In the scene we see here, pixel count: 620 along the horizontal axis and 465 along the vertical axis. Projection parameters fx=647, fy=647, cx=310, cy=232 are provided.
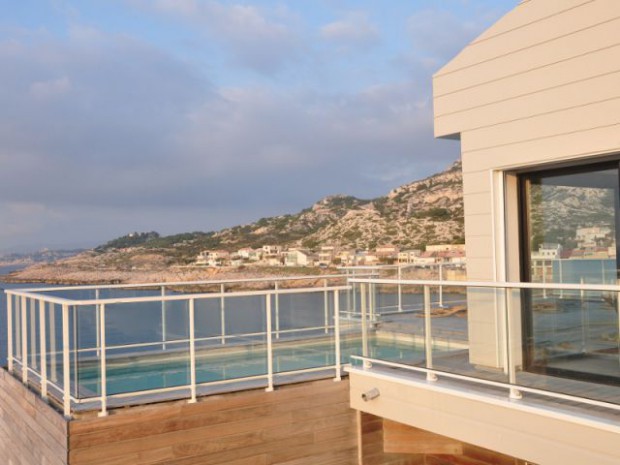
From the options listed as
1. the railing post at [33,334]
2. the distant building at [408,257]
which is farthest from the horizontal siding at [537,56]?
the distant building at [408,257]

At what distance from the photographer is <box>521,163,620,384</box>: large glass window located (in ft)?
14.6

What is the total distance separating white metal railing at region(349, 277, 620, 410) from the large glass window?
18 millimetres

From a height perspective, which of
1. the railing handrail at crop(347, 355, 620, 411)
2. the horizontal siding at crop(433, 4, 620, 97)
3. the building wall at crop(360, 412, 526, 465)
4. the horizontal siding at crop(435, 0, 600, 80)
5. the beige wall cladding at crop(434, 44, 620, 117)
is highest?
the horizontal siding at crop(435, 0, 600, 80)

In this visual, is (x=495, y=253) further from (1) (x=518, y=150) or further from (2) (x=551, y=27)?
(2) (x=551, y=27)

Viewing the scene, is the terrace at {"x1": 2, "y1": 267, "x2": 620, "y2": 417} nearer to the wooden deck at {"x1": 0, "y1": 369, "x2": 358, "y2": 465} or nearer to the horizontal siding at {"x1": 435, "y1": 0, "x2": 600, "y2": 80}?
the wooden deck at {"x1": 0, "y1": 369, "x2": 358, "y2": 465}

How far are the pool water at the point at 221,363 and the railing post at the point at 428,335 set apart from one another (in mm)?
85

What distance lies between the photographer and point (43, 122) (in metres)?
31.5

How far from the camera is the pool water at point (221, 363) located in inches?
226

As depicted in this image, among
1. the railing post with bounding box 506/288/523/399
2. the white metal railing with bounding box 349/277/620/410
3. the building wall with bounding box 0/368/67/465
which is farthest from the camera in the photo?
the building wall with bounding box 0/368/67/465

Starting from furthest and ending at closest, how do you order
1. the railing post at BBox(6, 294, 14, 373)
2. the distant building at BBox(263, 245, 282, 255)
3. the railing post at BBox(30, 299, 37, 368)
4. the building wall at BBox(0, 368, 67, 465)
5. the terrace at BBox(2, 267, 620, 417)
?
1. the distant building at BBox(263, 245, 282, 255)
2. the railing post at BBox(6, 294, 14, 373)
3. the railing post at BBox(30, 299, 37, 368)
4. the building wall at BBox(0, 368, 67, 465)
5. the terrace at BBox(2, 267, 620, 417)

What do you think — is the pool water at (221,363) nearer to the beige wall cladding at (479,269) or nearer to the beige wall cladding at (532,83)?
the beige wall cladding at (479,269)

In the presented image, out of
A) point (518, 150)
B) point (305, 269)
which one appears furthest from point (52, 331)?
point (305, 269)

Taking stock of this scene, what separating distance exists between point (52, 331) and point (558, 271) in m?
4.57

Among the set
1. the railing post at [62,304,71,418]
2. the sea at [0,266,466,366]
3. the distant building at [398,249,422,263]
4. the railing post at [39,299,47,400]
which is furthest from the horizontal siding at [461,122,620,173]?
the distant building at [398,249,422,263]
